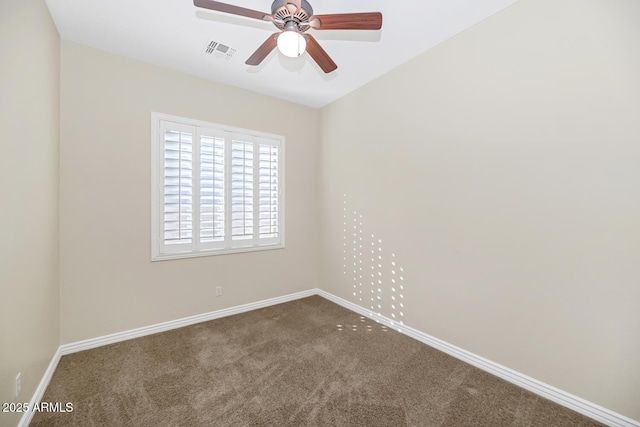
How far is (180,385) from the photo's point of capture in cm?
202

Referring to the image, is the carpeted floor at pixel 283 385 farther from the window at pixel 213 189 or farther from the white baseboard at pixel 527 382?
the window at pixel 213 189

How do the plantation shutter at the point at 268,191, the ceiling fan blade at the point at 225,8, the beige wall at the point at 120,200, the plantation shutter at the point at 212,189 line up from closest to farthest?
the ceiling fan blade at the point at 225,8, the beige wall at the point at 120,200, the plantation shutter at the point at 212,189, the plantation shutter at the point at 268,191

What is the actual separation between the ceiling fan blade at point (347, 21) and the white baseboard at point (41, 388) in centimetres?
293

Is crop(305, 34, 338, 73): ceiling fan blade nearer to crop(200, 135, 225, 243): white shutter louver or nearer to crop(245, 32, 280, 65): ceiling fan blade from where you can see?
crop(245, 32, 280, 65): ceiling fan blade

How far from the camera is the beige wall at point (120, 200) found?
247 cm

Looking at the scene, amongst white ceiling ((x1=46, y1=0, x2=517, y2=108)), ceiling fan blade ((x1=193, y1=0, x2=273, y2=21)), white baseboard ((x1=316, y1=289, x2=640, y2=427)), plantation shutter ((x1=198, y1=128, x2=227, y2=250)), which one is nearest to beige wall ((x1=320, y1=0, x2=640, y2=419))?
white baseboard ((x1=316, y1=289, x2=640, y2=427))

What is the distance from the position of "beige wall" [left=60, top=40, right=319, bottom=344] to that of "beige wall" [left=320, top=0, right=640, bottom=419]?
2.04m

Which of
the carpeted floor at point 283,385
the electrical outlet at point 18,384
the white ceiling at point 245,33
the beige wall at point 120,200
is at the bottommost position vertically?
the carpeted floor at point 283,385

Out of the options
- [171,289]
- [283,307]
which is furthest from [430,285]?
[171,289]

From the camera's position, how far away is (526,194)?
6.57ft

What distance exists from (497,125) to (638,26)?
2.71ft

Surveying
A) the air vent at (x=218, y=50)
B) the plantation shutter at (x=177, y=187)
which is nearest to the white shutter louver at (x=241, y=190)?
the plantation shutter at (x=177, y=187)

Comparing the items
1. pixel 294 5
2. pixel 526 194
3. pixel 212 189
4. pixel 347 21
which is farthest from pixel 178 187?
pixel 526 194

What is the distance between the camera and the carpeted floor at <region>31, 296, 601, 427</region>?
172 centimetres
